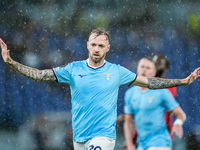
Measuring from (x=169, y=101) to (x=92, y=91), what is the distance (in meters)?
2.22

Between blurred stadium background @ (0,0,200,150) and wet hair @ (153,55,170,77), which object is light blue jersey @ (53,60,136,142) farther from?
blurred stadium background @ (0,0,200,150)

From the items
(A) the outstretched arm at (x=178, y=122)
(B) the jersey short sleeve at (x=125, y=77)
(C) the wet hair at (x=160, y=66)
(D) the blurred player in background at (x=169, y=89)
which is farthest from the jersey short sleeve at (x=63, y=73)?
(C) the wet hair at (x=160, y=66)

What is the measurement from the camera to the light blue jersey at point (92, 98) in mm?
4562

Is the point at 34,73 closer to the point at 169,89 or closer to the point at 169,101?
the point at 169,101

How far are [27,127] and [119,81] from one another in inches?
244

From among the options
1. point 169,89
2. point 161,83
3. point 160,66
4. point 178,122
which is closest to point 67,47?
point 160,66

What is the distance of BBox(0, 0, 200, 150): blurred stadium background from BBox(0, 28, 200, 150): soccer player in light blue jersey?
18.9ft

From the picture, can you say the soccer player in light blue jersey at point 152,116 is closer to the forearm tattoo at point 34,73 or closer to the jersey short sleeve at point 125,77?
the jersey short sleeve at point 125,77

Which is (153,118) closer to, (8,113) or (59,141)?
(59,141)

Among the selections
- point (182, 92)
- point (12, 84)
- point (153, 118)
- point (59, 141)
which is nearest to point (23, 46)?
point (12, 84)

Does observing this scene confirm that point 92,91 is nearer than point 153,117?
Yes

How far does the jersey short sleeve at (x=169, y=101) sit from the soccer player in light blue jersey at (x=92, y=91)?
1.92m

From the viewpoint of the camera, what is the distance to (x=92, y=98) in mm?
4594

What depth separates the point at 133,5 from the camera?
41.4 feet
